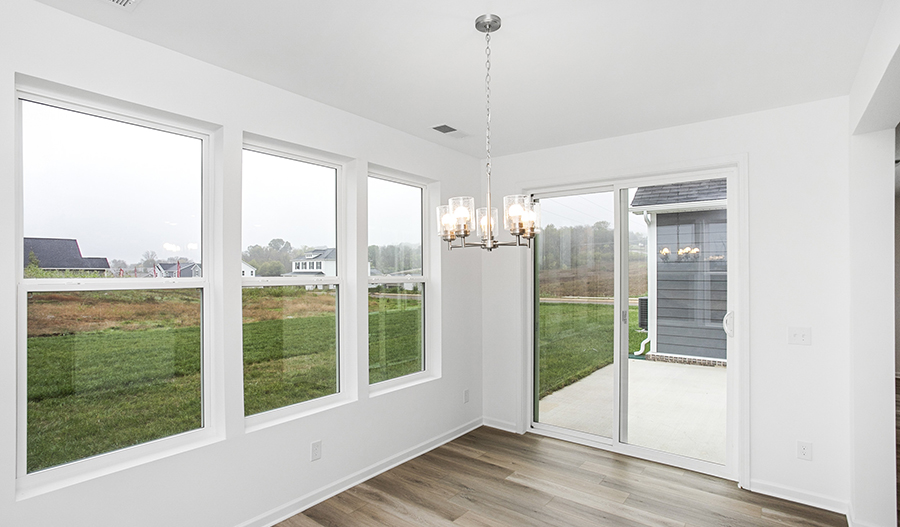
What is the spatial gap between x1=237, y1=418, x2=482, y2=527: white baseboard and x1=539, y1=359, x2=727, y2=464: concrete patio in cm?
113

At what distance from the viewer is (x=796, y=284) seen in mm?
3225

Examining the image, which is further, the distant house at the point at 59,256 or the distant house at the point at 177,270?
the distant house at the point at 177,270

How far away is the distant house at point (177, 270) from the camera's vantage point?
2568mm

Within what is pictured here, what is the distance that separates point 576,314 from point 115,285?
350 centimetres

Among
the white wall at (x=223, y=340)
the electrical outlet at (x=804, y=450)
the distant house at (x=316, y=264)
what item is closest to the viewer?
the white wall at (x=223, y=340)

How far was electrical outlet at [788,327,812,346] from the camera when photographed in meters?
3.18

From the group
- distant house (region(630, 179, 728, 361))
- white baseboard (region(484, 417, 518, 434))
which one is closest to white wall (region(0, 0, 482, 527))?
white baseboard (region(484, 417, 518, 434))

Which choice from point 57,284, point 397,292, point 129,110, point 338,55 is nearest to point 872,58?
point 338,55

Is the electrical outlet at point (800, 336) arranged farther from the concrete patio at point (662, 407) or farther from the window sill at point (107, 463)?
the window sill at point (107, 463)

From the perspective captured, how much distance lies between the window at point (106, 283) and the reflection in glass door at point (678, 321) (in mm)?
3291

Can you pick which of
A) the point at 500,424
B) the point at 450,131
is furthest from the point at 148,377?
the point at 500,424

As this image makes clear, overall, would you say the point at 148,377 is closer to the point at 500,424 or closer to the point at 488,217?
the point at 488,217

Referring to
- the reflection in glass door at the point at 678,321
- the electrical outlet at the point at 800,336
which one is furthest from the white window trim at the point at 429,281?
the electrical outlet at the point at 800,336

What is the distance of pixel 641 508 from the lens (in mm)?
3074
